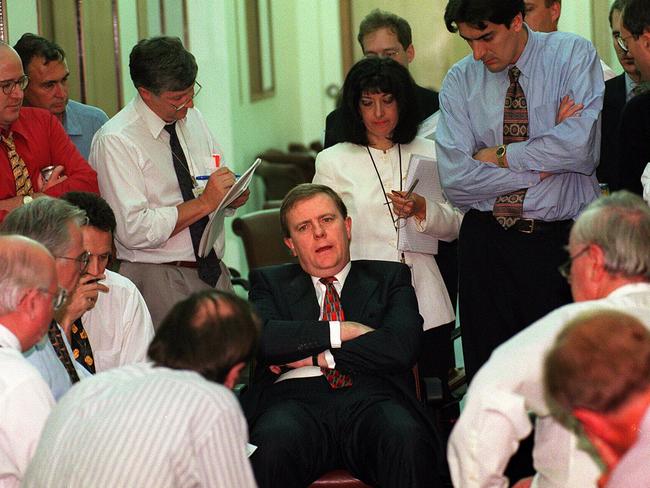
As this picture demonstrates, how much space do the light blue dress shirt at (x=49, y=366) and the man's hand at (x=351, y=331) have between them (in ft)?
3.24

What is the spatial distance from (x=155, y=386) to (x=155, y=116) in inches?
92.9

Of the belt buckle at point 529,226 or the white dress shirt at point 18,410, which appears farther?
the belt buckle at point 529,226

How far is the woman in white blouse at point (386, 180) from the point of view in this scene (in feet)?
14.4

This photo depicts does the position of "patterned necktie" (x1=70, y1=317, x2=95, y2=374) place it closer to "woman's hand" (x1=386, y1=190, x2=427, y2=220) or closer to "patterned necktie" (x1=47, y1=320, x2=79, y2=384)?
"patterned necktie" (x1=47, y1=320, x2=79, y2=384)

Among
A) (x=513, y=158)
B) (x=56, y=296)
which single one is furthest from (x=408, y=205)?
(x=56, y=296)

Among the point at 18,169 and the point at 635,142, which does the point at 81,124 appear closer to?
the point at 18,169

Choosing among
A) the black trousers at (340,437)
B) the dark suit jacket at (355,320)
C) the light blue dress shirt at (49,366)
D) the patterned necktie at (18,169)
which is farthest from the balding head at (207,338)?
the patterned necktie at (18,169)

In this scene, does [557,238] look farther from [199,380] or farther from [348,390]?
[199,380]

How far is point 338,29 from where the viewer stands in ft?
40.4

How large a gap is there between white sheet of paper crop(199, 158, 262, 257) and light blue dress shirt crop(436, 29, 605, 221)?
0.78 m

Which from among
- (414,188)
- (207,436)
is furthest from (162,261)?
(207,436)

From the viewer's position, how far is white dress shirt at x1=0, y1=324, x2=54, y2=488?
2.48 meters

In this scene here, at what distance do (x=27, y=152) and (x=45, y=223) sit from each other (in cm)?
91

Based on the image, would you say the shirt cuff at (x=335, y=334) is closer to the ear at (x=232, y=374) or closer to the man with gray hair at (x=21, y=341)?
the man with gray hair at (x=21, y=341)
